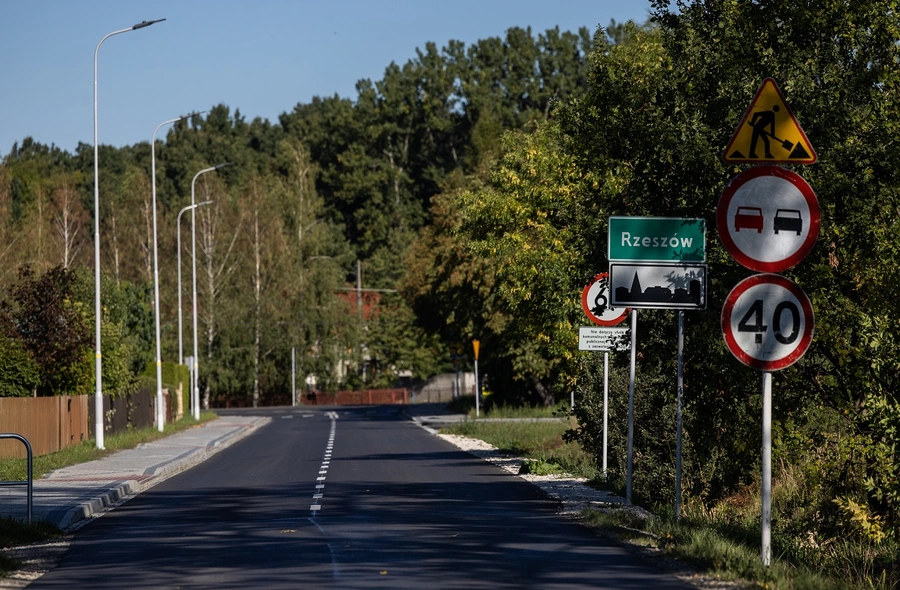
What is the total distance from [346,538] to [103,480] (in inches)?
427

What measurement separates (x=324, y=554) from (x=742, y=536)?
4024mm

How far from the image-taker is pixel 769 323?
9.62m

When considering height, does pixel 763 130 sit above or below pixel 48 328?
above

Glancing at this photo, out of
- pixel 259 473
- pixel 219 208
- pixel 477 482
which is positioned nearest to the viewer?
pixel 477 482

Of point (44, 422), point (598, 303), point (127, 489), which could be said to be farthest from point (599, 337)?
point (44, 422)

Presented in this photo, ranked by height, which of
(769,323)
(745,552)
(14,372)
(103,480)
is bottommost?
(103,480)

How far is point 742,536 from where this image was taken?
42.4ft

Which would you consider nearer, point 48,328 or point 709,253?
point 709,253

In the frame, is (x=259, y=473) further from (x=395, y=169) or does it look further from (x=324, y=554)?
(x=395, y=169)

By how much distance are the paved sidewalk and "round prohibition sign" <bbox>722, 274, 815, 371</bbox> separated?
31.2 feet

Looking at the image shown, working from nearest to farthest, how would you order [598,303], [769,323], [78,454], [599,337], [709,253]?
[769,323] < [709,253] < [598,303] < [599,337] < [78,454]

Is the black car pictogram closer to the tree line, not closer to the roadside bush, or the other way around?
the tree line

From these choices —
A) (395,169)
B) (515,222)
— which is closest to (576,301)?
(515,222)

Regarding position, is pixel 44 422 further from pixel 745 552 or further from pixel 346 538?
pixel 745 552
